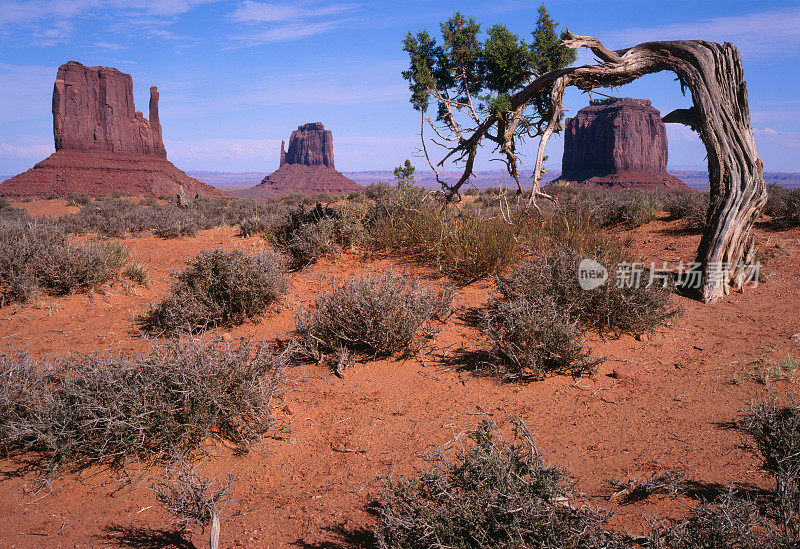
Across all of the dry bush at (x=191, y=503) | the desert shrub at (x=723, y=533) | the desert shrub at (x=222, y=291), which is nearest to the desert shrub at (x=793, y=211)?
the desert shrub at (x=723, y=533)

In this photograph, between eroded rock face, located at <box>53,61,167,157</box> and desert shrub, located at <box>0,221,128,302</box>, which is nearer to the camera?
desert shrub, located at <box>0,221,128,302</box>

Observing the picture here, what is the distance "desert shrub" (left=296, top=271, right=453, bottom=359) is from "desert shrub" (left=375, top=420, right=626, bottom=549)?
2417mm

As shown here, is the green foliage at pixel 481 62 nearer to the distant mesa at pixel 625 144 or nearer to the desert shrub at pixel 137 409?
the desert shrub at pixel 137 409

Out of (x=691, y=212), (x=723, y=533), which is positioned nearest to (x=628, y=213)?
(x=691, y=212)

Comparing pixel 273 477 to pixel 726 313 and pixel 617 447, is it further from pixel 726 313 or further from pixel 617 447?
pixel 726 313

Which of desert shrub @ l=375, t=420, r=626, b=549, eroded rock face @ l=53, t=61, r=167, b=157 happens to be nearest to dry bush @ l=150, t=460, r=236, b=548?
desert shrub @ l=375, t=420, r=626, b=549

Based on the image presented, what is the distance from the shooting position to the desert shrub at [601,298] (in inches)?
193

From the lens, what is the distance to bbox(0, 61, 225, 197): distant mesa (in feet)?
176

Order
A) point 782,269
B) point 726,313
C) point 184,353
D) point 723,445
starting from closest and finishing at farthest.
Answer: point 723,445 < point 184,353 < point 726,313 < point 782,269

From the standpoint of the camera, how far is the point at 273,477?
123 inches

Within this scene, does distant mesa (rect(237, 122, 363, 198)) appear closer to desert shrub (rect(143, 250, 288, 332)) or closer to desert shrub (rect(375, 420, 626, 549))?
desert shrub (rect(143, 250, 288, 332))

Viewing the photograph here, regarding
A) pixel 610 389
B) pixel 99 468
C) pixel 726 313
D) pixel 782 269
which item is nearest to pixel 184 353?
pixel 99 468

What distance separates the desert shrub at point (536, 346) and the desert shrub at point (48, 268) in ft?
20.1

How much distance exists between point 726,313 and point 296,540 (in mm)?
5757
